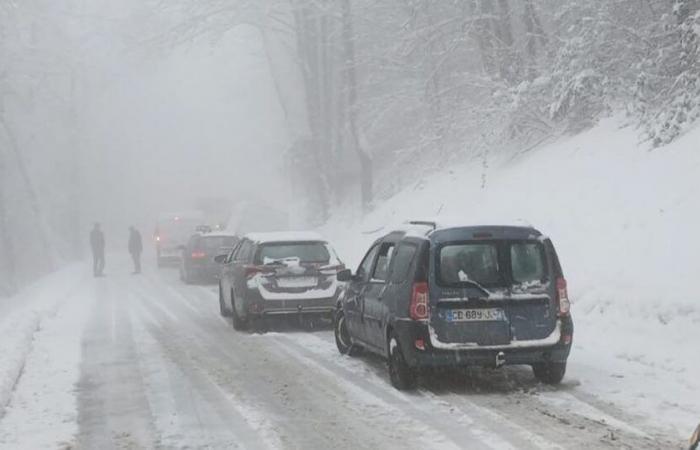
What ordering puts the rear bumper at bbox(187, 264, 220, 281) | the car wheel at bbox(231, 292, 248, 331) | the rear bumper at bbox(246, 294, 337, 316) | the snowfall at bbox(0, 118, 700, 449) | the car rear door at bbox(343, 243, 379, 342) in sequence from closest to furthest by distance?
the snowfall at bbox(0, 118, 700, 449) → the car rear door at bbox(343, 243, 379, 342) → the rear bumper at bbox(246, 294, 337, 316) → the car wheel at bbox(231, 292, 248, 331) → the rear bumper at bbox(187, 264, 220, 281)

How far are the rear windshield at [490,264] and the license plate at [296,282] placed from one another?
5.83m

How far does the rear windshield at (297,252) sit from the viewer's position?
15375 millimetres

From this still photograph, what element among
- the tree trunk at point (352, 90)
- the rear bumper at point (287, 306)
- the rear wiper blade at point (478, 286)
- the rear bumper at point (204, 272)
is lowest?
the rear bumper at point (287, 306)

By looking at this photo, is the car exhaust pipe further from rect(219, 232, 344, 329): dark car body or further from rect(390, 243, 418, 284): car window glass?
rect(219, 232, 344, 329): dark car body

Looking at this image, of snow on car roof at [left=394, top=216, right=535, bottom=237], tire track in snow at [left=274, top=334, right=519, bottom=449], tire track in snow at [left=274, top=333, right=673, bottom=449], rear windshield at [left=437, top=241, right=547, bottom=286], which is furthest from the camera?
snow on car roof at [left=394, top=216, right=535, bottom=237]

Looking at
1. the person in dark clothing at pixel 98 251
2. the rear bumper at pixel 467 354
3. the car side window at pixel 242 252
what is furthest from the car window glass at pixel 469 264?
the person in dark clothing at pixel 98 251

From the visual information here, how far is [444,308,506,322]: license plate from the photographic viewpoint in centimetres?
928

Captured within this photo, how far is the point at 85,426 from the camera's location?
323 inches

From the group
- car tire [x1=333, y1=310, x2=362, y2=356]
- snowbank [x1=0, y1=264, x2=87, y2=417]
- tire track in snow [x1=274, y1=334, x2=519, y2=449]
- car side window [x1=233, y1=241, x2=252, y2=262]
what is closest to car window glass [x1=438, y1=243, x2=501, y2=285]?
tire track in snow [x1=274, y1=334, x2=519, y2=449]

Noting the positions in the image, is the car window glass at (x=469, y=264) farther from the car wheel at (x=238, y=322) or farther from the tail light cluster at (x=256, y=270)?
the car wheel at (x=238, y=322)

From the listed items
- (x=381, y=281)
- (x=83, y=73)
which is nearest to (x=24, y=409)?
(x=381, y=281)

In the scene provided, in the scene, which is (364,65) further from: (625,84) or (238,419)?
(238,419)

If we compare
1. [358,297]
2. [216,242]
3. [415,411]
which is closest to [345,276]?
[358,297]

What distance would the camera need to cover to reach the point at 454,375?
10.4 meters
